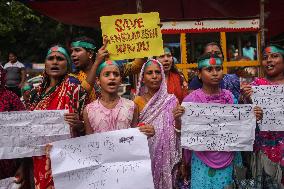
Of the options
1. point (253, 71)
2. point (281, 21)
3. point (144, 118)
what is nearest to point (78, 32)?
point (281, 21)

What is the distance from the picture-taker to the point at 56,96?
3.70 m

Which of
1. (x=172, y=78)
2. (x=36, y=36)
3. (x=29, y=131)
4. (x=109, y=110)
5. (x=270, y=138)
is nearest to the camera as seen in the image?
(x=29, y=131)

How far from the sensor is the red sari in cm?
366

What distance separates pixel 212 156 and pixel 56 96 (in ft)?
4.52

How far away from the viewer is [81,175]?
3604 mm

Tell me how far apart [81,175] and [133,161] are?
0.42 m

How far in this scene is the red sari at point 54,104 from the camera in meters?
3.66

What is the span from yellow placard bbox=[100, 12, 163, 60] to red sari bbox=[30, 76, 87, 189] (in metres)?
0.54


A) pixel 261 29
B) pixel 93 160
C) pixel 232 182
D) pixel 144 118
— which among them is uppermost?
pixel 261 29

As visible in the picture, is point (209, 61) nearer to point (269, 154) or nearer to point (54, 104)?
point (269, 154)

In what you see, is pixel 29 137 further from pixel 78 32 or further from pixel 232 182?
pixel 78 32

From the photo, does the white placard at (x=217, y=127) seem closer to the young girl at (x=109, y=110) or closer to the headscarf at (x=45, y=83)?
the young girl at (x=109, y=110)

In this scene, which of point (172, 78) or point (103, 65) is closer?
point (103, 65)

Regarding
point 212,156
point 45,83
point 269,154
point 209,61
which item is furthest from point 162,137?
point 45,83
